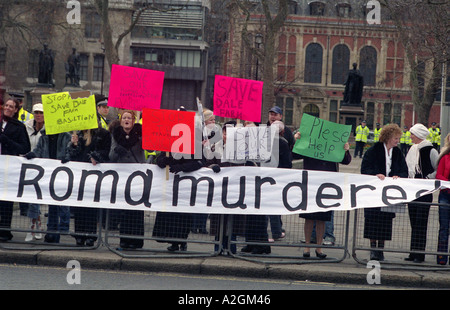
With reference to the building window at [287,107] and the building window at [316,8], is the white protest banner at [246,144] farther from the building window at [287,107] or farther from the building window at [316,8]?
the building window at [316,8]

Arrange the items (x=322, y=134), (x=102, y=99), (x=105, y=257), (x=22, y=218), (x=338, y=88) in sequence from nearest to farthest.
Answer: (x=105, y=257)
(x=322, y=134)
(x=22, y=218)
(x=102, y=99)
(x=338, y=88)

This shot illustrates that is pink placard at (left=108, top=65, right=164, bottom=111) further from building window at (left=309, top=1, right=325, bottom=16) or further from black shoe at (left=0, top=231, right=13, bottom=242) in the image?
building window at (left=309, top=1, right=325, bottom=16)

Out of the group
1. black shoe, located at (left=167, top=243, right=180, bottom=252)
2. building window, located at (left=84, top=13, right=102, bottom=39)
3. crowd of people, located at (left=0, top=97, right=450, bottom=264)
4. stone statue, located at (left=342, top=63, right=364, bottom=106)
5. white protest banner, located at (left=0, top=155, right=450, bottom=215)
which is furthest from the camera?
building window, located at (left=84, top=13, right=102, bottom=39)

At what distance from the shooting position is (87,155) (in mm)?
9820

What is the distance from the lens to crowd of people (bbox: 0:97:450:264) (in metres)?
9.15

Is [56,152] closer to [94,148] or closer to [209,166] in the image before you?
[94,148]

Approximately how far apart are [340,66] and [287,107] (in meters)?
6.44

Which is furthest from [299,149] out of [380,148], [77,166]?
[77,166]

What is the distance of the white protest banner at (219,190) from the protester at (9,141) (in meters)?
0.45

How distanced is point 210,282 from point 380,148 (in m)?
3.04

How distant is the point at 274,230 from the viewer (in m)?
9.97

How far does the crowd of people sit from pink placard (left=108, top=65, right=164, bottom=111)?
0.19 m

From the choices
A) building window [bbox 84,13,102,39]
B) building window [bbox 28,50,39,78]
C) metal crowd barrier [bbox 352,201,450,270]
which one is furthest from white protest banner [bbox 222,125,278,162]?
building window [bbox 84,13,102,39]

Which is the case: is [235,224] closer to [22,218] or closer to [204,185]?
[204,185]
